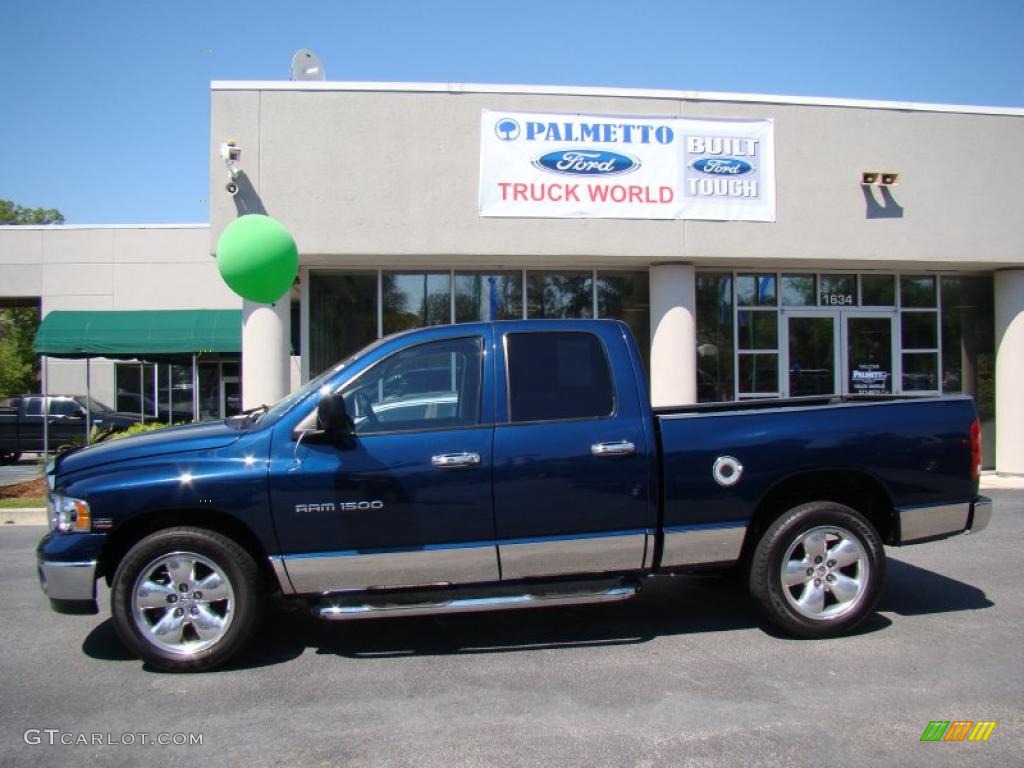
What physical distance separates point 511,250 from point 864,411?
7.18 metres

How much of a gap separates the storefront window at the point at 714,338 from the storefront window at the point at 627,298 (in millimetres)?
942

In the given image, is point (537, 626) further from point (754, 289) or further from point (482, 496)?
point (754, 289)

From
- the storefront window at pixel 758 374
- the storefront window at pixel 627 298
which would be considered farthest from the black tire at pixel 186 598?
the storefront window at pixel 758 374

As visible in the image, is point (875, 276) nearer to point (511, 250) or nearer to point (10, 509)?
point (511, 250)

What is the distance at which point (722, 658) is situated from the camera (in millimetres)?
4770

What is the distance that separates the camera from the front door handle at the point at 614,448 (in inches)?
187

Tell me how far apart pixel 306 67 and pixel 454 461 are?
386 inches

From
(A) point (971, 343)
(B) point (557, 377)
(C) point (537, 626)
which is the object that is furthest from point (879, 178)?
(C) point (537, 626)

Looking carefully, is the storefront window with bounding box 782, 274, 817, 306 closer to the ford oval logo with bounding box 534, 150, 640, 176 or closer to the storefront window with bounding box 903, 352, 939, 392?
the storefront window with bounding box 903, 352, 939, 392

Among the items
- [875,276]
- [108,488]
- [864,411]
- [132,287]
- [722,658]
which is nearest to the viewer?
[108,488]

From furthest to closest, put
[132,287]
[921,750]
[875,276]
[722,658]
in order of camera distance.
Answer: [132,287] → [875,276] → [722,658] → [921,750]

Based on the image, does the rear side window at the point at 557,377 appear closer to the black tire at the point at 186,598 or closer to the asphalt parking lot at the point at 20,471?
the black tire at the point at 186,598

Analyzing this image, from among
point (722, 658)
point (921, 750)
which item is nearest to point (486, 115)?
point (722, 658)

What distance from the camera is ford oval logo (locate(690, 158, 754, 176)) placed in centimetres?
1195
